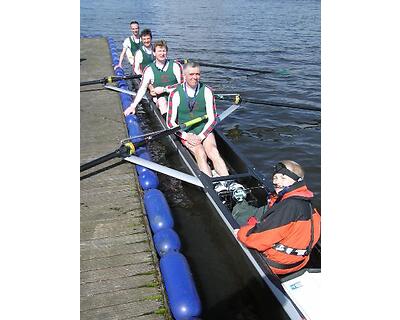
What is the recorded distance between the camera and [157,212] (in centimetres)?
539

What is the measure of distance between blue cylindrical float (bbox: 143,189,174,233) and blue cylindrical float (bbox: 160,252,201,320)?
0.70m

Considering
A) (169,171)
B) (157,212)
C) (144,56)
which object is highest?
(144,56)

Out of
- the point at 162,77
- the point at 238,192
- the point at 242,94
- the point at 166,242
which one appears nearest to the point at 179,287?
the point at 166,242

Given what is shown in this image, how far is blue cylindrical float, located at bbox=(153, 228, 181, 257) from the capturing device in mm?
4777

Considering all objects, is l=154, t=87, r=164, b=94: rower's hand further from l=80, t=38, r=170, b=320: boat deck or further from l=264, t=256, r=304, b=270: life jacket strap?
l=264, t=256, r=304, b=270: life jacket strap

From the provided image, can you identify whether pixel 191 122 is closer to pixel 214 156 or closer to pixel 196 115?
pixel 196 115

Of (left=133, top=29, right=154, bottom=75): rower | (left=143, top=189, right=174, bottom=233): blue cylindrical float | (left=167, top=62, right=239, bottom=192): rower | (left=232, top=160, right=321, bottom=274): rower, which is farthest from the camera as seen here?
(left=133, top=29, right=154, bottom=75): rower

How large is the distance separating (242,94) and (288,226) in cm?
1070

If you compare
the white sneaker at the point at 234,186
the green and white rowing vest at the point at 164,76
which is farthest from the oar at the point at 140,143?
the green and white rowing vest at the point at 164,76

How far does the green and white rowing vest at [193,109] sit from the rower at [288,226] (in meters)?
3.25

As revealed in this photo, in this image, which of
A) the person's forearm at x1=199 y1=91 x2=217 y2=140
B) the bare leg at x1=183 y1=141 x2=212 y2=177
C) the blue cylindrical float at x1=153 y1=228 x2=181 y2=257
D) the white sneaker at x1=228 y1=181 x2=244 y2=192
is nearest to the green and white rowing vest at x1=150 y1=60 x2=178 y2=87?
the person's forearm at x1=199 y1=91 x2=217 y2=140

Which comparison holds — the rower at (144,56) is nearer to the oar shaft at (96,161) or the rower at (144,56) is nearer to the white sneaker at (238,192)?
the oar shaft at (96,161)
